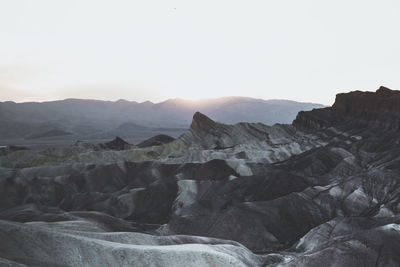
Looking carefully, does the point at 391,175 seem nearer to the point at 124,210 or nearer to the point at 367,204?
the point at 367,204

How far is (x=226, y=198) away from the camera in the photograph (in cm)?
4356

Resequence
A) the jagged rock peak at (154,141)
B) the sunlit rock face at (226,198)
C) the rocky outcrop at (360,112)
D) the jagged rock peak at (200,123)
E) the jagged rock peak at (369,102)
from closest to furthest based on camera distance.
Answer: the sunlit rock face at (226,198) < the rocky outcrop at (360,112) < the jagged rock peak at (369,102) < the jagged rock peak at (200,123) < the jagged rock peak at (154,141)

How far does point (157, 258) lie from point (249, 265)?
18.3ft

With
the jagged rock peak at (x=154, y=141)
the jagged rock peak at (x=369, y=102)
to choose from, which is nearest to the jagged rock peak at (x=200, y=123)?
the jagged rock peak at (x=154, y=141)

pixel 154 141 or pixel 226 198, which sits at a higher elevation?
pixel 154 141

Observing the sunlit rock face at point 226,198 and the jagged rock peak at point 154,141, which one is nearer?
the sunlit rock face at point 226,198

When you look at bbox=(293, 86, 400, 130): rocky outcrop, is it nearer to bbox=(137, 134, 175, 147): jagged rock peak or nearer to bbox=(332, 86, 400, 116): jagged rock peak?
bbox=(332, 86, 400, 116): jagged rock peak

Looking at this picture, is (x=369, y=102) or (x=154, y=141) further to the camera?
(x=154, y=141)

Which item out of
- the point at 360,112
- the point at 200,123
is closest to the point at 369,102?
the point at 360,112

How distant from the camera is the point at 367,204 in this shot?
3944 cm

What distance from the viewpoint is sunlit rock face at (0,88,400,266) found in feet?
65.1

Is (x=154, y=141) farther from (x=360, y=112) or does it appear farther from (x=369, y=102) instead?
(x=369, y=102)

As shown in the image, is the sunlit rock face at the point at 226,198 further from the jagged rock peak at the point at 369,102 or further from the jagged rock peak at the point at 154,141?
the jagged rock peak at the point at 154,141

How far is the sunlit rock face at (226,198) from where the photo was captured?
19.8 m
